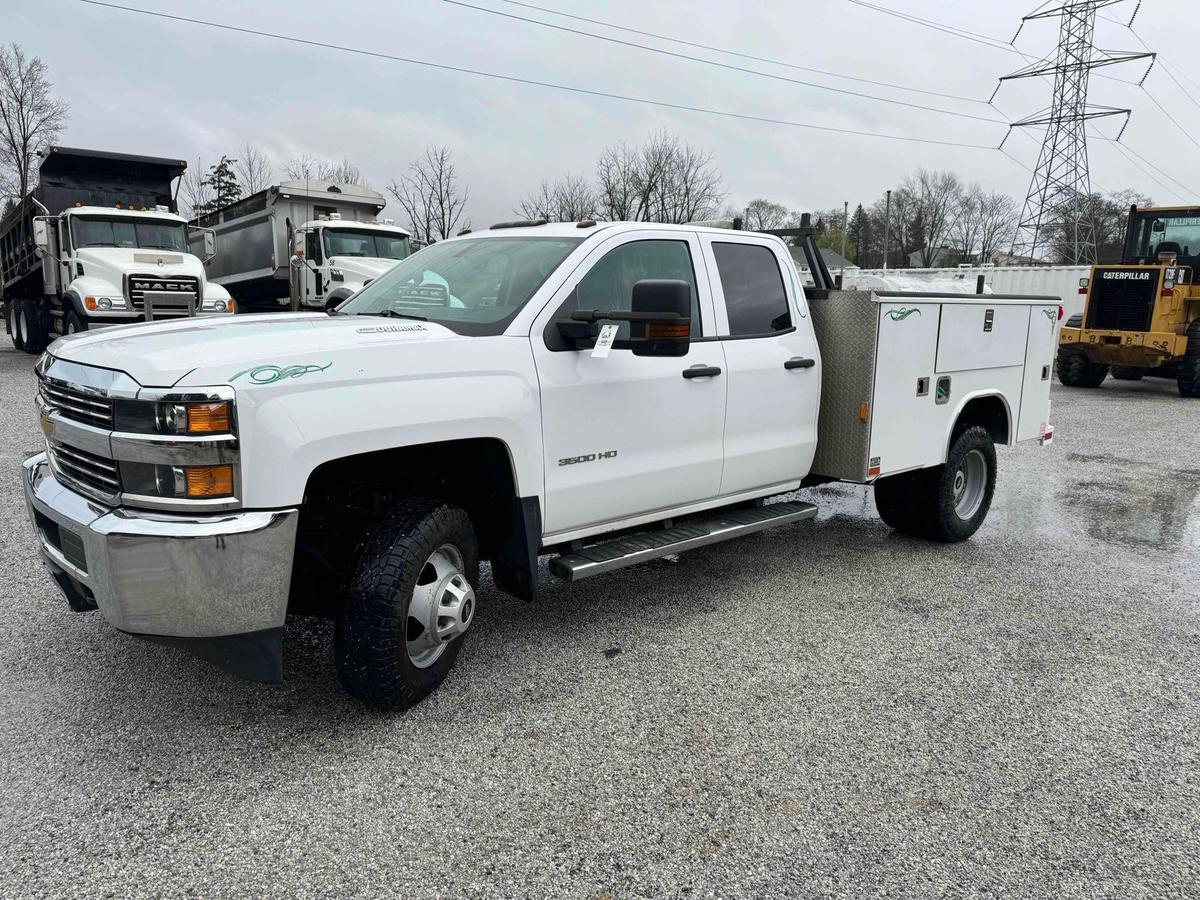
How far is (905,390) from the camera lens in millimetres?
5398

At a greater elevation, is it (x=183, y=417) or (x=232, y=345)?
(x=232, y=345)

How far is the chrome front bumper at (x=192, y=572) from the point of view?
285 cm

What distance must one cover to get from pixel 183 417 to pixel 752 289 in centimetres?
315

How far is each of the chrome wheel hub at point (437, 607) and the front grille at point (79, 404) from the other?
4.00 ft

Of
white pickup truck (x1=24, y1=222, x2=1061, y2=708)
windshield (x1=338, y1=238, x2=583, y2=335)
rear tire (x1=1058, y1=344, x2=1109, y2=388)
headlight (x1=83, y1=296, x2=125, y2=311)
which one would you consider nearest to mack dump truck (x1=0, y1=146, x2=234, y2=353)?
headlight (x1=83, y1=296, x2=125, y2=311)

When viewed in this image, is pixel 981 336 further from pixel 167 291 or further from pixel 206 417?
pixel 167 291

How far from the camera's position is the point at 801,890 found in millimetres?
2592

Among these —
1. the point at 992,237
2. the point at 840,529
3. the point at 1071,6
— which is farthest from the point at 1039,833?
the point at 992,237

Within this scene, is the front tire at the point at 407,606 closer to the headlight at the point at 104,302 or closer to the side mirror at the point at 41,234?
the headlight at the point at 104,302

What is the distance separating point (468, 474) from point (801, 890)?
212 centimetres

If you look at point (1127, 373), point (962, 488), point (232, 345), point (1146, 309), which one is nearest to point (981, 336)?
point (962, 488)

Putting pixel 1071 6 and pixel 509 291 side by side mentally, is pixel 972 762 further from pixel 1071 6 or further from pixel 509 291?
pixel 1071 6

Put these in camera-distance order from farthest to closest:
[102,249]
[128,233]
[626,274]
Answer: [128,233], [102,249], [626,274]

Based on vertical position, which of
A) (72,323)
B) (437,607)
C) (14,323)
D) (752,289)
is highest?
(752,289)
